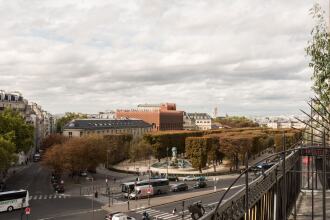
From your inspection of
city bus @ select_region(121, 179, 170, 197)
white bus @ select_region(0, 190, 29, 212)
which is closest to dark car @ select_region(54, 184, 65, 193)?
city bus @ select_region(121, 179, 170, 197)

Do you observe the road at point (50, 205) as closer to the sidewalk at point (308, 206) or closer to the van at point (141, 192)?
the van at point (141, 192)

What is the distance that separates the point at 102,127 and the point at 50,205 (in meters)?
88.6

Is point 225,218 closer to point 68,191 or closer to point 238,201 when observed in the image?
point 238,201

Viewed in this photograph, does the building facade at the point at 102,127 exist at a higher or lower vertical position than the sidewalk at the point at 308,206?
higher

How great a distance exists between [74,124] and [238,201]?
12155 centimetres

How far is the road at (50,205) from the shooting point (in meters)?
50.2

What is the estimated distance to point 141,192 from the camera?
63688mm

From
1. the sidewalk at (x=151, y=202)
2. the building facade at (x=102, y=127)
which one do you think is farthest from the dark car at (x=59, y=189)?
the building facade at (x=102, y=127)

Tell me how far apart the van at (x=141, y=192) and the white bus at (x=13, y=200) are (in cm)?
1525

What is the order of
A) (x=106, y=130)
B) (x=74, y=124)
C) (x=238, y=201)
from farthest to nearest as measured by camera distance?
(x=106, y=130) < (x=74, y=124) < (x=238, y=201)

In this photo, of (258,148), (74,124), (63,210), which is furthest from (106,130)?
(63,210)

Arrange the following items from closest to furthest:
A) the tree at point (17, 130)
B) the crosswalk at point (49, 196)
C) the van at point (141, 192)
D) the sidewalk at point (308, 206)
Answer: the sidewalk at point (308, 206) < the crosswalk at point (49, 196) < the van at point (141, 192) < the tree at point (17, 130)

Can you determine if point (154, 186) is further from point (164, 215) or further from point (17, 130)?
point (17, 130)

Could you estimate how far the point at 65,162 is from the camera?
7494 cm
